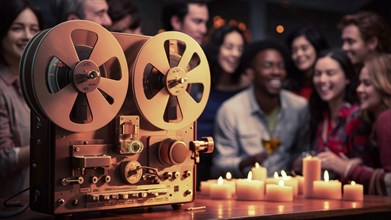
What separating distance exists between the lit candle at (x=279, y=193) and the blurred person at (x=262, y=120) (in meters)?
1.48

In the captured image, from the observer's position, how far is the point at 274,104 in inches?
168

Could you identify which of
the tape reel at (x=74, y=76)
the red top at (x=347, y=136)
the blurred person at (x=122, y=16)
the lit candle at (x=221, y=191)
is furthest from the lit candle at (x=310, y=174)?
the blurred person at (x=122, y=16)

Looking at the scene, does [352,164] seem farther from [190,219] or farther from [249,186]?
[190,219]

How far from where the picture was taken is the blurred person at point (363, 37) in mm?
4133

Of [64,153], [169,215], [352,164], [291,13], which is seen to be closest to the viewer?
[64,153]

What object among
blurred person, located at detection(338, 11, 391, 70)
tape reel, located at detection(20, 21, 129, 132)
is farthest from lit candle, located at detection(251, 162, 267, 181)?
blurred person, located at detection(338, 11, 391, 70)

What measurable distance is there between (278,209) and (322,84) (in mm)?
1931

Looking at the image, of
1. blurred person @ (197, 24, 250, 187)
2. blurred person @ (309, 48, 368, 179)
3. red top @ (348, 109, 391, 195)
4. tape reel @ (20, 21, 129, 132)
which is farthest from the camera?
blurred person @ (197, 24, 250, 187)

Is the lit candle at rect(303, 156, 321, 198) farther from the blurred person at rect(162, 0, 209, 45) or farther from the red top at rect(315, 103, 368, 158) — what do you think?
the blurred person at rect(162, 0, 209, 45)

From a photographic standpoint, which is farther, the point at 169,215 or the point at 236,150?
the point at 236,150

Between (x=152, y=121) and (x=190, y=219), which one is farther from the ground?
(x=152, y=121)

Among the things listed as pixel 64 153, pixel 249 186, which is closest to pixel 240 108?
pixel 249 186

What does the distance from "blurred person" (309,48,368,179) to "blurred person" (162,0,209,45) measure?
35.9 inches

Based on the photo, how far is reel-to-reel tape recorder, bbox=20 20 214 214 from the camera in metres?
1.81
